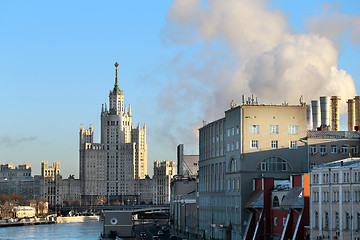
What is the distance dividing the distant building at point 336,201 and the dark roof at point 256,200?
45.4ft

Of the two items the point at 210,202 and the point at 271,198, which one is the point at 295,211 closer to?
the point at 271,198

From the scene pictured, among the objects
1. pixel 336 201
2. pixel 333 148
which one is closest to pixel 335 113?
pixel 333 148

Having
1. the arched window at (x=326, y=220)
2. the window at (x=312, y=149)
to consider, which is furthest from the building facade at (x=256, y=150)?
the arched window at (x=326, y=220)

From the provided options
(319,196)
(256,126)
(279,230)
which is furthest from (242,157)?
(319,196)

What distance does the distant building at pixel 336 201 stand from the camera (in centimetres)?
8225

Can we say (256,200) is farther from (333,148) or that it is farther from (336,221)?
(336,221)

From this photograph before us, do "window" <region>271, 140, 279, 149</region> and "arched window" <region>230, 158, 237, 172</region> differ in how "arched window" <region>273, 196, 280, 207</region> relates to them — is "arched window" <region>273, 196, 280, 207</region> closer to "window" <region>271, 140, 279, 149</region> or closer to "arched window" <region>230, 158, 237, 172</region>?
"window" <region>271, 140, 279, 149</region>

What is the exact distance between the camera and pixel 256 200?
105062 mm

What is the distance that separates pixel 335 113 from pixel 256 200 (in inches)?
1396

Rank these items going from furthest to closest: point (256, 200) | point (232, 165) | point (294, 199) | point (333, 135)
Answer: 1. point (333, 135)
2. point (232, 165)
3. point (256, 200)
4. point (294, 199)

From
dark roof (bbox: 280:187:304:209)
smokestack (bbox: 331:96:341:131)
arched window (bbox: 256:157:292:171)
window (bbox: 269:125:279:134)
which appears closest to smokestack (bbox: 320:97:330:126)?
smokestack (bbox: 331:96:341:131)

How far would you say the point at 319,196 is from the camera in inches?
3516

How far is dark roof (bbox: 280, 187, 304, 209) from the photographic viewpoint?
9412cm

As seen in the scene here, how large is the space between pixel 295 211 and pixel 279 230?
648 cm
